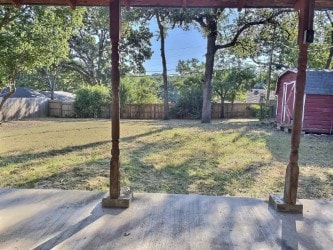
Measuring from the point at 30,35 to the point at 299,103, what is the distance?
7571 mm

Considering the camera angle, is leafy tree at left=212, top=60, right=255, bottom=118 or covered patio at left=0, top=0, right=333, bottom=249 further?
leafy tree at left=212, top=60, right=255, bottom=118

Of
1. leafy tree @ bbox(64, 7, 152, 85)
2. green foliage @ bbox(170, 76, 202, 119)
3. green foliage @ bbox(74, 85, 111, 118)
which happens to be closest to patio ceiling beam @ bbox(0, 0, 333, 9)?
green foliage @ bbox(74, 85, 111, 118)

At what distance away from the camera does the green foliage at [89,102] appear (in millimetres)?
18625

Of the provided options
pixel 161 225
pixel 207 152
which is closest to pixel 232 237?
pixel 161 225

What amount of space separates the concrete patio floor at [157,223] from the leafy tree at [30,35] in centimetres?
557

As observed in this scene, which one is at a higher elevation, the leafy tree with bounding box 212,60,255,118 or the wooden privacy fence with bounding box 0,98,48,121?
the leafy tree with bounding box 212,60,255,118

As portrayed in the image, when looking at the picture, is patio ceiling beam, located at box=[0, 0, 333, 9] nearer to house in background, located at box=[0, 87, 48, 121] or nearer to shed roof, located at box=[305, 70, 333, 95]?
shed roof, located at box=[305, 70, 333, 95]

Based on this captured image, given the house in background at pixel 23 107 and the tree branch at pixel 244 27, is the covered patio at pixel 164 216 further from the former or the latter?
the house in background at pixel 23 107

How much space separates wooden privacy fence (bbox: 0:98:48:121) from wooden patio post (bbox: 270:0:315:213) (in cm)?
1503

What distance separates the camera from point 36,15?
817cm

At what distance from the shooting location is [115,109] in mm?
3180

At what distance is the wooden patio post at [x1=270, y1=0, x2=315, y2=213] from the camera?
9.77 ft

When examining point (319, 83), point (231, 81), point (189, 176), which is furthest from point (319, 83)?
point (189, 176)

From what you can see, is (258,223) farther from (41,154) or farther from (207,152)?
(41,154)
